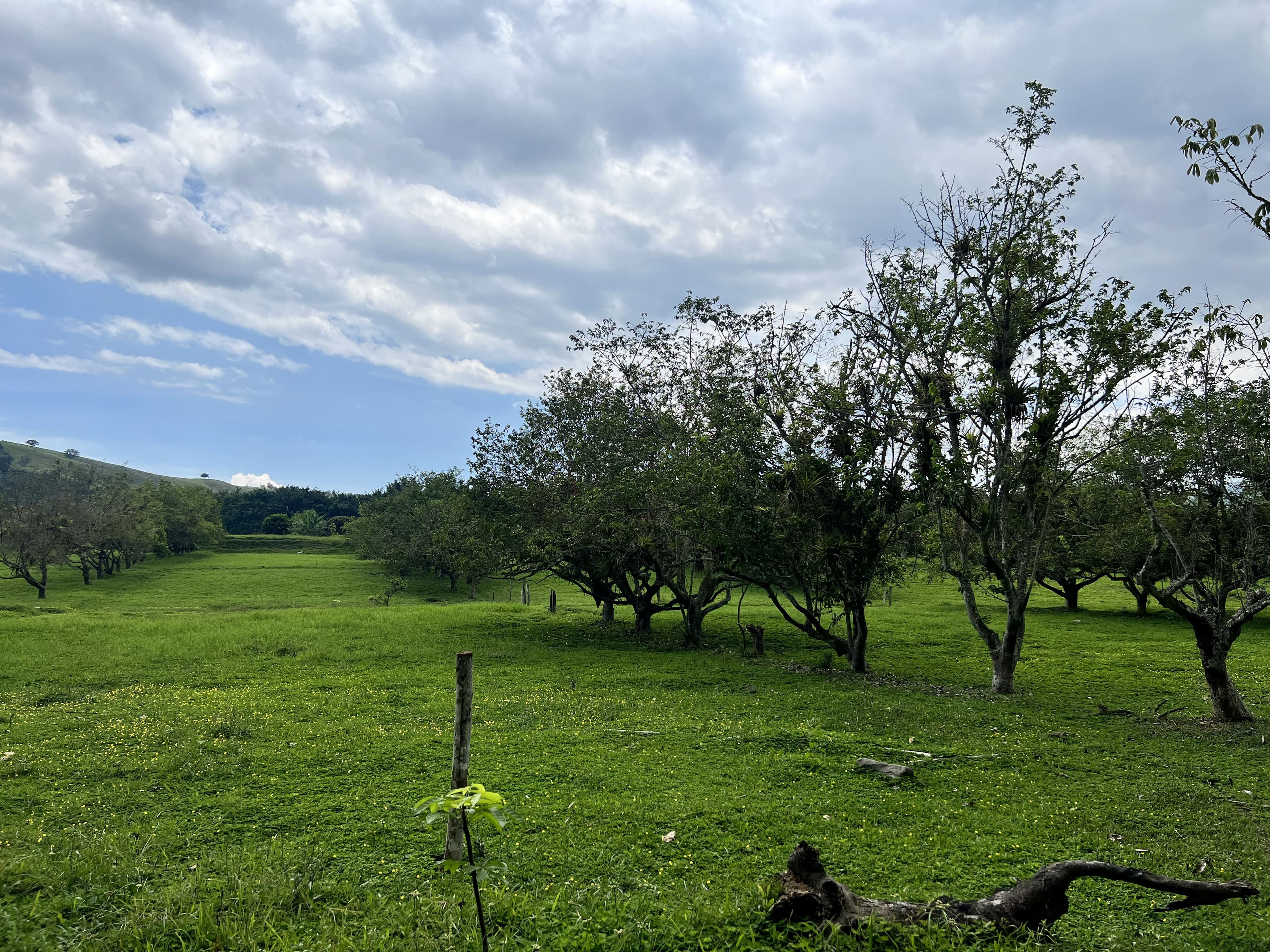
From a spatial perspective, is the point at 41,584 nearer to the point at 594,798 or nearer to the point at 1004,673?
the point at 594,798

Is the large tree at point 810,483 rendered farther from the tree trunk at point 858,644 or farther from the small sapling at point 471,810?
the small sapling at point 471,810

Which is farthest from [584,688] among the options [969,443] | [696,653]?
[969,443]

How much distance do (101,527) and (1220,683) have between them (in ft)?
245

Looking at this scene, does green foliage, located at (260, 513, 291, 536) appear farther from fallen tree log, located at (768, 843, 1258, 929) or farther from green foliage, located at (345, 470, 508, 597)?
fallen tree log, located at (768, 843, 1258, 929)

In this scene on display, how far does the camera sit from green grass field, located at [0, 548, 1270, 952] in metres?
6.10

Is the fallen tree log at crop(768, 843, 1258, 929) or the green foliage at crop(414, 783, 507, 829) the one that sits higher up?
the green foliage at crop(414, 783, 507, 829)

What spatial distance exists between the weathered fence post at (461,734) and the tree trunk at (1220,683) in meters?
14.8

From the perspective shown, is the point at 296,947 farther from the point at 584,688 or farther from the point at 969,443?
the point at 969,443

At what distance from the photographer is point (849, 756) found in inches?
456

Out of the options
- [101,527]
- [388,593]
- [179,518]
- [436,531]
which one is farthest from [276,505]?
[436,531]

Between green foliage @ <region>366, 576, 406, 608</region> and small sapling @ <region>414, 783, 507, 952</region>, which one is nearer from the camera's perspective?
small sapling @ <region>414, 783, 507, 952</region>

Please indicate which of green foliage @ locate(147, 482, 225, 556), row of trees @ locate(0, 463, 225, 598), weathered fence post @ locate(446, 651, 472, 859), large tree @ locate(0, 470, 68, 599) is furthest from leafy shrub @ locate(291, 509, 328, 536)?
weathered fence post @ locate(446, 651, 472, 859)

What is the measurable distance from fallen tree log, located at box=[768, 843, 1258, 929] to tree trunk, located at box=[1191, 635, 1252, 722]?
10987 millimetres

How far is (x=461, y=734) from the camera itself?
743 cm
